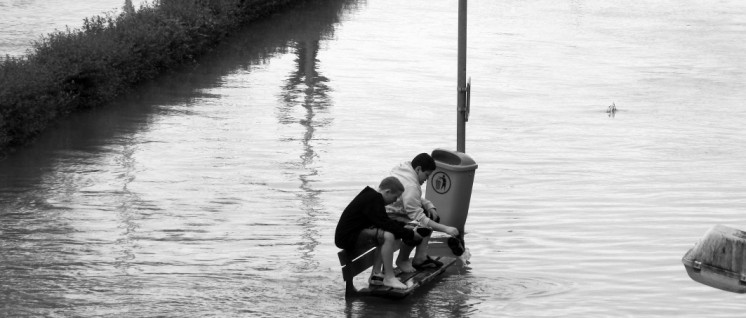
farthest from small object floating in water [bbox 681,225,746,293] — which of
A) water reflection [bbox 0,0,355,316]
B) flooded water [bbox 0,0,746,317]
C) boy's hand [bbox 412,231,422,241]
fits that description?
water reflection [bbox 0,0,355,316]

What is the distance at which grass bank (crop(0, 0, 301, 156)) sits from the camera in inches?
653

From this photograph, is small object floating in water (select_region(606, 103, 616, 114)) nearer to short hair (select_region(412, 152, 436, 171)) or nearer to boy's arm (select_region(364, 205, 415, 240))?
short hair (select_region(412, 152, 436, 171))

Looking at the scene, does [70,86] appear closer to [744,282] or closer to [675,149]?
[675,149]

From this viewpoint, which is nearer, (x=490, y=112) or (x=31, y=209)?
(x=31, y=209)

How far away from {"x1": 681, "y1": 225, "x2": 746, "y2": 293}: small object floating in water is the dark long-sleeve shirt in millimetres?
3627

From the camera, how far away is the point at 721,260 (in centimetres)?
737

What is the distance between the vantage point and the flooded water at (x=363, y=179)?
36.1 feet

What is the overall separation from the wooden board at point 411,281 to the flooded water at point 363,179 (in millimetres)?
91

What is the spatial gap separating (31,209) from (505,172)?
5.90m

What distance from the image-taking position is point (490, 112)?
20.9m

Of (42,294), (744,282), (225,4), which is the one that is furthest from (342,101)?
(744,282)

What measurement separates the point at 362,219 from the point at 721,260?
12.9 ft

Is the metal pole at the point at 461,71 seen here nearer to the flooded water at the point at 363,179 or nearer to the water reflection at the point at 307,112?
the flooded water at the point at 363,179

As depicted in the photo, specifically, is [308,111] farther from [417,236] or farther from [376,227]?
[376,227]
